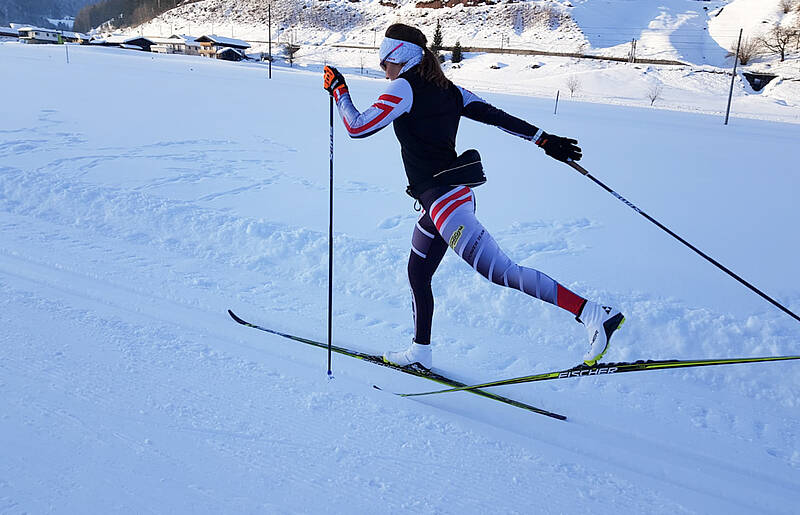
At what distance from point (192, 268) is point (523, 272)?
2922mm

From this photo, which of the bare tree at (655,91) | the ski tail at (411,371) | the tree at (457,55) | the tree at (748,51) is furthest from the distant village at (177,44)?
the ski tail at (411,371)

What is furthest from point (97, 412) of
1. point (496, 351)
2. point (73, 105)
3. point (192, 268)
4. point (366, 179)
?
point (73, 105)

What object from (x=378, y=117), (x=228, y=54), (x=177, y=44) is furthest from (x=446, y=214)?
(x=177, y=44)

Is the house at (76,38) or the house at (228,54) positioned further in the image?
the house at (76,38)

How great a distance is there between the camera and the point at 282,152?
28.5ft

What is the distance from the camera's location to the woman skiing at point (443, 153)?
2533 millimetres

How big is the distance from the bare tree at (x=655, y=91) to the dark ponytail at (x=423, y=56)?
33.4 metres

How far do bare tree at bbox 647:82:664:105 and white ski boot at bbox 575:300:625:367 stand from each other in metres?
33.5

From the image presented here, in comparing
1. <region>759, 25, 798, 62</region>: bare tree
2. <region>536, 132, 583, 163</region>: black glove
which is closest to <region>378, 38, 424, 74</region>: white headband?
<region>536, 132, 583, 163</region>: black glove

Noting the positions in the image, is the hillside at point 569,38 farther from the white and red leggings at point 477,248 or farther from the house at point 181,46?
the white and red leggings at point 477,248

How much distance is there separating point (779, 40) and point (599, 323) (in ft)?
192

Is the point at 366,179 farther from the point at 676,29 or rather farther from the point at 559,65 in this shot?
the point at 676,29

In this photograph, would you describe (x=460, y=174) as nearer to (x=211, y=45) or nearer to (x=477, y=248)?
(x=477, y=248)

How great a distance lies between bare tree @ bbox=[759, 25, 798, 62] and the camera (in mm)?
46750
